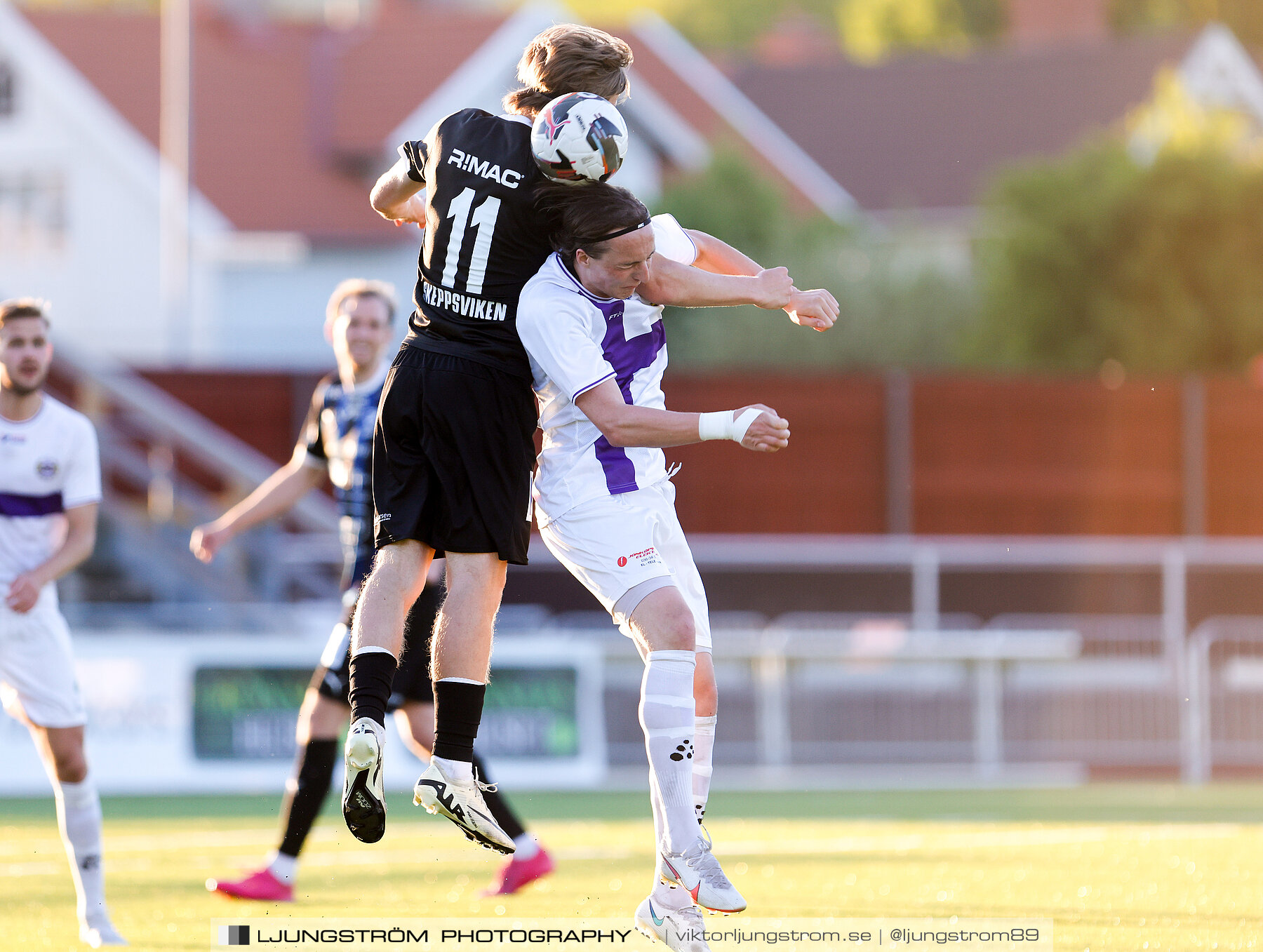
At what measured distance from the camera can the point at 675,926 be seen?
19.0 feet

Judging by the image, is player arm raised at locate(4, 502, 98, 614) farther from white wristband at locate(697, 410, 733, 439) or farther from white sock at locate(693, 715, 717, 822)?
white wristband at locate(697, 410, 733, 439)

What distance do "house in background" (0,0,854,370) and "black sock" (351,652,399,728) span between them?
1125 inches

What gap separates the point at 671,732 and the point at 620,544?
0.62m

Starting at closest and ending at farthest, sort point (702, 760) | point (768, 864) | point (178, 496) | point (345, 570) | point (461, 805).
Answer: point (461, 805) → point (702, 760) → point (345, 570) → point (768, 864) → point (178, 496)

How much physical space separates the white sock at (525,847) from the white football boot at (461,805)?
2058 millimetres

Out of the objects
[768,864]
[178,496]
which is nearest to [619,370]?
[768,864]

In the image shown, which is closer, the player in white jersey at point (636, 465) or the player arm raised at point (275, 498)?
the player in white jersey at point (636, 465)

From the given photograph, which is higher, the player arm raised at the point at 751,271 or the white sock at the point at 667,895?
the player arm raised at the point at 751,271

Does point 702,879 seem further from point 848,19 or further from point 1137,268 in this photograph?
point 848,19

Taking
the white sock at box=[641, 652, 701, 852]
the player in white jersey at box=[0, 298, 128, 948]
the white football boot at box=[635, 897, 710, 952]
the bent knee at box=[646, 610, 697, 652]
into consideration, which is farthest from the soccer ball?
the player in white jersey at box=[0, 298, 128, 948]

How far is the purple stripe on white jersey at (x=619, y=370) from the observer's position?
618 cm

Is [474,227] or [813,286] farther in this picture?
[813,286]

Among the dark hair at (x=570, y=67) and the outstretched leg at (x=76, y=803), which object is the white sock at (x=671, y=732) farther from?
the outstretched leg at (x=76, y=803)

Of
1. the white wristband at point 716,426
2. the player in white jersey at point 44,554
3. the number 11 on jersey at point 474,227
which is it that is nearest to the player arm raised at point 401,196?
the number 11 on jersey at point 474,227
